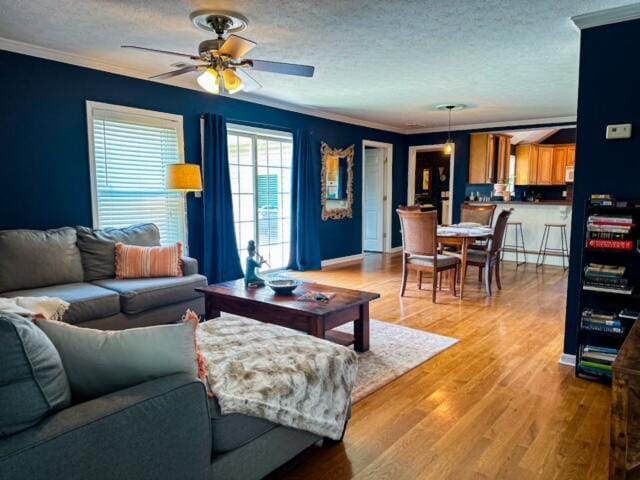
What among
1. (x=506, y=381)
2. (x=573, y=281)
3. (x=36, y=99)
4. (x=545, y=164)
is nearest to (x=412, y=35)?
(x=573, y=281)

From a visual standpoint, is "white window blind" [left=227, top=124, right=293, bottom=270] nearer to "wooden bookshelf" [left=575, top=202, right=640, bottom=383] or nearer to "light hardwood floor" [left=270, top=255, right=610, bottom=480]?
"light hardwood floor" [left=270, top=255, right=610, bottom=480]

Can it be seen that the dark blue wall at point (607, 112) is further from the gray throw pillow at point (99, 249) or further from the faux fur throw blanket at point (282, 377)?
the gray throw pillow at point (99, 249)

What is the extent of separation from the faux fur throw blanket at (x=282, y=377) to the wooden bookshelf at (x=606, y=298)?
1788mm

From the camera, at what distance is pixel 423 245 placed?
15.8 feet

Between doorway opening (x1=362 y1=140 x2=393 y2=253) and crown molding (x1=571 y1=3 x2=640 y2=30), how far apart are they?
5.41 meters

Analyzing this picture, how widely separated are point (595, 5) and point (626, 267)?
5.49 feet

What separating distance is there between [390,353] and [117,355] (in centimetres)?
230

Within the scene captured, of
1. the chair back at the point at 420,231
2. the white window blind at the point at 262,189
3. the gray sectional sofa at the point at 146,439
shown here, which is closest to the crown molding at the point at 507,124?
the white window blind at the point at 262,189

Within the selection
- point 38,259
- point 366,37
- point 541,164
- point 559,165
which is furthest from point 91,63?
point 559,165

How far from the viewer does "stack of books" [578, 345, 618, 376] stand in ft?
9.27

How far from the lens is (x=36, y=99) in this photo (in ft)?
12.4

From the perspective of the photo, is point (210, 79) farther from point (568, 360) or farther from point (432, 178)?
point (432, 178)

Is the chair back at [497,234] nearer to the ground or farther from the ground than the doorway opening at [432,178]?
nearer to the ground

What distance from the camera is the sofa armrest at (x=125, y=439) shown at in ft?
3.65
